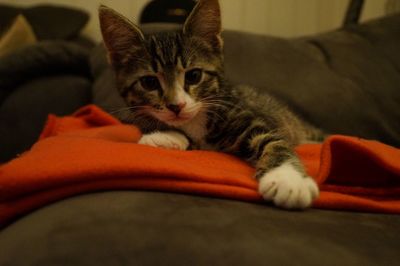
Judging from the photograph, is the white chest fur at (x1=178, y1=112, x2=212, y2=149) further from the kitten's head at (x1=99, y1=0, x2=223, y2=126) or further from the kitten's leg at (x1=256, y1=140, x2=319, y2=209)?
the kitten's leg at (x1=256, y1=140, x2=319, y2=209)

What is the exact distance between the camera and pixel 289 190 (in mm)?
674

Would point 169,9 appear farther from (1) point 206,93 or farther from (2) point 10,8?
(1) point 206,93

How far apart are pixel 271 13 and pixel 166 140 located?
5.99 ft

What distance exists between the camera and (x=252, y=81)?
1.58m

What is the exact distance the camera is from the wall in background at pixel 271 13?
2.45 meters

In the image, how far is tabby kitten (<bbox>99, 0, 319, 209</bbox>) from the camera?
101cm

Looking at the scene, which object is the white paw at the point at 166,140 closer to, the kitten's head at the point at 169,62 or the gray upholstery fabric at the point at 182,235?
the kitten's head at the point at 169,62

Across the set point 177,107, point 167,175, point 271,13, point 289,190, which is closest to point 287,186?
point 289,190

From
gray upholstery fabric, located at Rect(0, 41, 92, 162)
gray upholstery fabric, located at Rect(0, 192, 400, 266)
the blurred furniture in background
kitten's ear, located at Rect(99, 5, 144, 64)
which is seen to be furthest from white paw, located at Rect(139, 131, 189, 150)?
the blurred furniture in background

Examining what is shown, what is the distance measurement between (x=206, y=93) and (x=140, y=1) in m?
1.63

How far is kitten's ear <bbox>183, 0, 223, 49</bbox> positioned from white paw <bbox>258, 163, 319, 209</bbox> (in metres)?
0.55

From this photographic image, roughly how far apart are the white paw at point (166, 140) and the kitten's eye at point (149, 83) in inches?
5.1

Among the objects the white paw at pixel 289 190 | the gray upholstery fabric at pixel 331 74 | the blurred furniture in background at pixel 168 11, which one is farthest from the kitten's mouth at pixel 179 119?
the blurred furniture in background at pixel 168 11

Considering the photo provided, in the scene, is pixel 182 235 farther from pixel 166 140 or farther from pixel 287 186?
pixel 166 140
